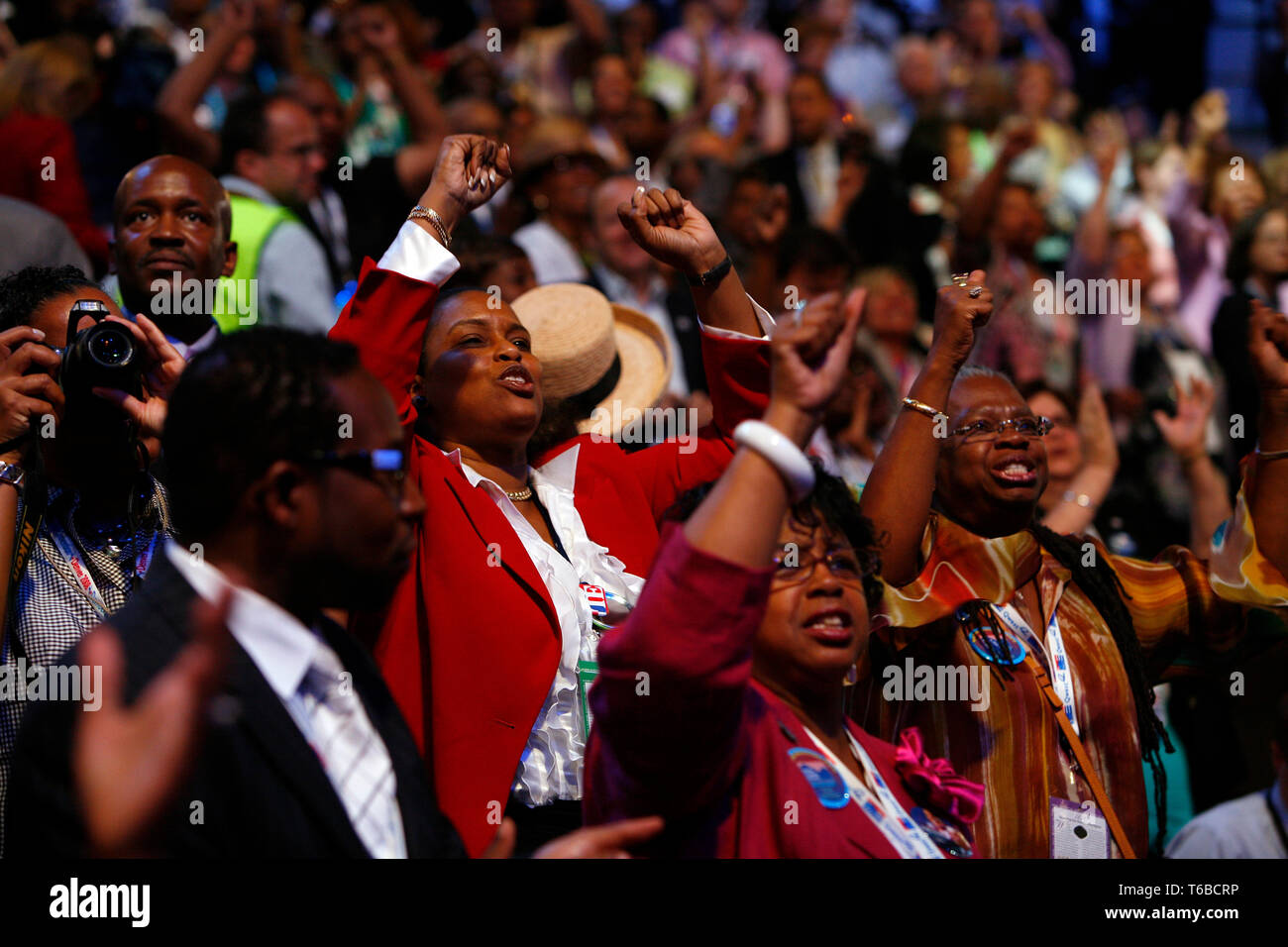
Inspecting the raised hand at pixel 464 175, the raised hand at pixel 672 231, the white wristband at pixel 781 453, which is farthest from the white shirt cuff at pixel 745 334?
the white wristband at pixel 781 453

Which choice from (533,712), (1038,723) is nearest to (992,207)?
(1038,723)

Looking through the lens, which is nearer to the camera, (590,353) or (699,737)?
(699,737)

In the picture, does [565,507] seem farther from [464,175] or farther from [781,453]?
[781,453]

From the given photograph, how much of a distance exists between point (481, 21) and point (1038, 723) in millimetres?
6722

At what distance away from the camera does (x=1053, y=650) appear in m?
3.07

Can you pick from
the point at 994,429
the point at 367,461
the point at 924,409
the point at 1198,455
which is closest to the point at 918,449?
the point at 924,409

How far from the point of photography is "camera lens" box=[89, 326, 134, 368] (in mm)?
2557

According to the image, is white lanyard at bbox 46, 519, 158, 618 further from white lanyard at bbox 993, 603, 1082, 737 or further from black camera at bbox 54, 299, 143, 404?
white lanyard at bbox 993, 603, 1082, 737

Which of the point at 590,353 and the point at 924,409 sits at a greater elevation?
the point at 590,353

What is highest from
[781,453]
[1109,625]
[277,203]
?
[277,203]

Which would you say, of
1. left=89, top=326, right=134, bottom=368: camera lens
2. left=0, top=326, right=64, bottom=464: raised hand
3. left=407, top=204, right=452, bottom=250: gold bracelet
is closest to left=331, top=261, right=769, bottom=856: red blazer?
left=407, top=204, right=452, bottom=250: gold bracelet

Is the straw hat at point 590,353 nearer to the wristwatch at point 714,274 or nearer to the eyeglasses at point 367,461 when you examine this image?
the wristwatch at point 714,274

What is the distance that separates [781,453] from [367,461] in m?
0.54
